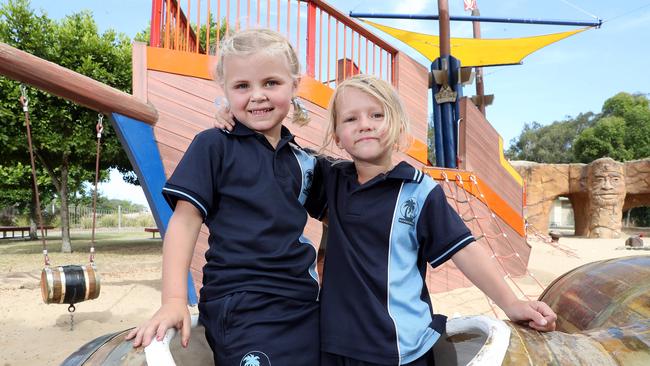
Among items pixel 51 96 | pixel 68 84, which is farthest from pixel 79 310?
pixel 51 96

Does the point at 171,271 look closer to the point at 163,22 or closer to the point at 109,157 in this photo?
the point at 163,22

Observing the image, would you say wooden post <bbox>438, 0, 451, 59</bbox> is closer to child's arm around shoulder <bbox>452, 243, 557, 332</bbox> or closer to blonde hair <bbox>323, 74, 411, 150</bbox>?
blonde hair <bbox>323, 74, 411, 150</bbox>

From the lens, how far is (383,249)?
1080 millimetres

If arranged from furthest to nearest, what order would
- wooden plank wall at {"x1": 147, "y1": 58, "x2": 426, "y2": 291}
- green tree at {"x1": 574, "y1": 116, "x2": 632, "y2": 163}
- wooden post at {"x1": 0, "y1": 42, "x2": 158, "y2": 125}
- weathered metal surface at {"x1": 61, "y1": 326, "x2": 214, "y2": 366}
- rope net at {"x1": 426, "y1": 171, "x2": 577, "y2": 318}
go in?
1. green tree at {"x1": 574, "y1": 116, "x2": 632, "y2": 163}
2. rope net at {"x1": 426, "y1": 171, "x2": 577, "y2": 318}
3. wooden plank wall at {"x1": 147, "y1": 58, "x2": 426, "y2": 291}
4. wooden post at {"x1": 0, "y1": 42, "x2": 158, "y2": 125}
5. weathered metal surface at {"x1": 61, "y1": 326, "x2": 214, "y2": 366}

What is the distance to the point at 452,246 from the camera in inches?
42.9

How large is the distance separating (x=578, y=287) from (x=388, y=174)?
1152mm

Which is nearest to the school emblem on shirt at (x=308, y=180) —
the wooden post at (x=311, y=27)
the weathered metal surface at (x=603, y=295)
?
the weathered metal surface at (x=603, y=295)

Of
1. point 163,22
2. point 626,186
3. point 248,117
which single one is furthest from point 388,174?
point 626,186

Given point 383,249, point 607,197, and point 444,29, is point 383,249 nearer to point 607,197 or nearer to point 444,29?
point 444,29

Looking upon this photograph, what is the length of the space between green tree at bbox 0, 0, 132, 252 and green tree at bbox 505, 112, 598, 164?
108 feet

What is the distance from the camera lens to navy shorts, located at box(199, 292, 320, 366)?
958mm

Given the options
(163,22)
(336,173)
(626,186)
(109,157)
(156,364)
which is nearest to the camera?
(156,364)

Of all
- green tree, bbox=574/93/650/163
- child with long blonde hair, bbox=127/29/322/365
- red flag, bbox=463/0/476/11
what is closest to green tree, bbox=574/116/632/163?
green tree, bbox=574/93/650/163

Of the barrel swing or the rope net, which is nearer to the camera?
the barrel swing
